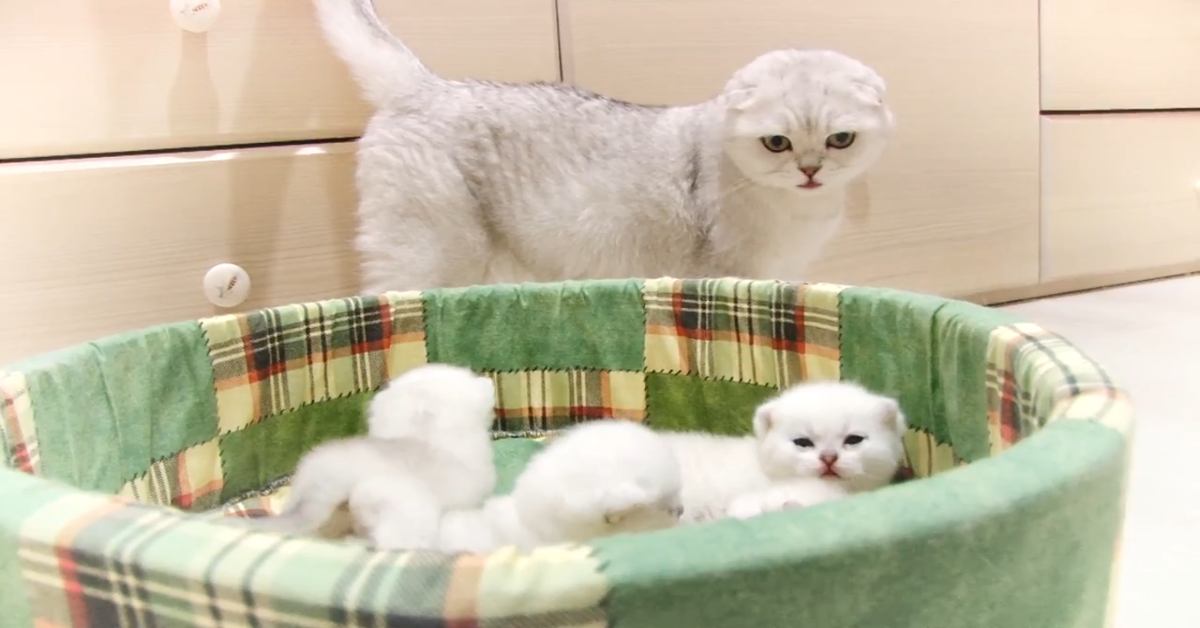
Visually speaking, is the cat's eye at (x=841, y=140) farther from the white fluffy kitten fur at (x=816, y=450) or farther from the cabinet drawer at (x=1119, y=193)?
the cabinet drawer at (x=1119, y=193)

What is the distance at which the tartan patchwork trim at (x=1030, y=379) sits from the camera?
20.8 inches

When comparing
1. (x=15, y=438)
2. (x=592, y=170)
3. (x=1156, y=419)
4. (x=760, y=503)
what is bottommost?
(x=1156, y=419)

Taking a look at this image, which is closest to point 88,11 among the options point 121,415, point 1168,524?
point 121,415

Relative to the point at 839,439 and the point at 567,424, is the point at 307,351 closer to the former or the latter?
the point at 567,424

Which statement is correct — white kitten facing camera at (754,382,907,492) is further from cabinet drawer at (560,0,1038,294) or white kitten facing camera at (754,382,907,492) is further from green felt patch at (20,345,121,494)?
cabinet drawer at (560,0,1038,294)

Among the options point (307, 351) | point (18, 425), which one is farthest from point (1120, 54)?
point (18, 425)

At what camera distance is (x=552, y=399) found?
109cm

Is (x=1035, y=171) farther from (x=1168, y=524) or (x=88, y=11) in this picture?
(x=88, y=11)

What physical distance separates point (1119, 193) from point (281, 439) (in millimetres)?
1733

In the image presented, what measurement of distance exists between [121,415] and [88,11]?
0.51 m

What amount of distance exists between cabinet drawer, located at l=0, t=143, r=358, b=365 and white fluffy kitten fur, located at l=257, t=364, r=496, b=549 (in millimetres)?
358

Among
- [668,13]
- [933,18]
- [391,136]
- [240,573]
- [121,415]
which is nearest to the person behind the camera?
[240,573]

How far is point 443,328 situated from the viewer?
3.48ft

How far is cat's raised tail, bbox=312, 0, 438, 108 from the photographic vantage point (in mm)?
1132
